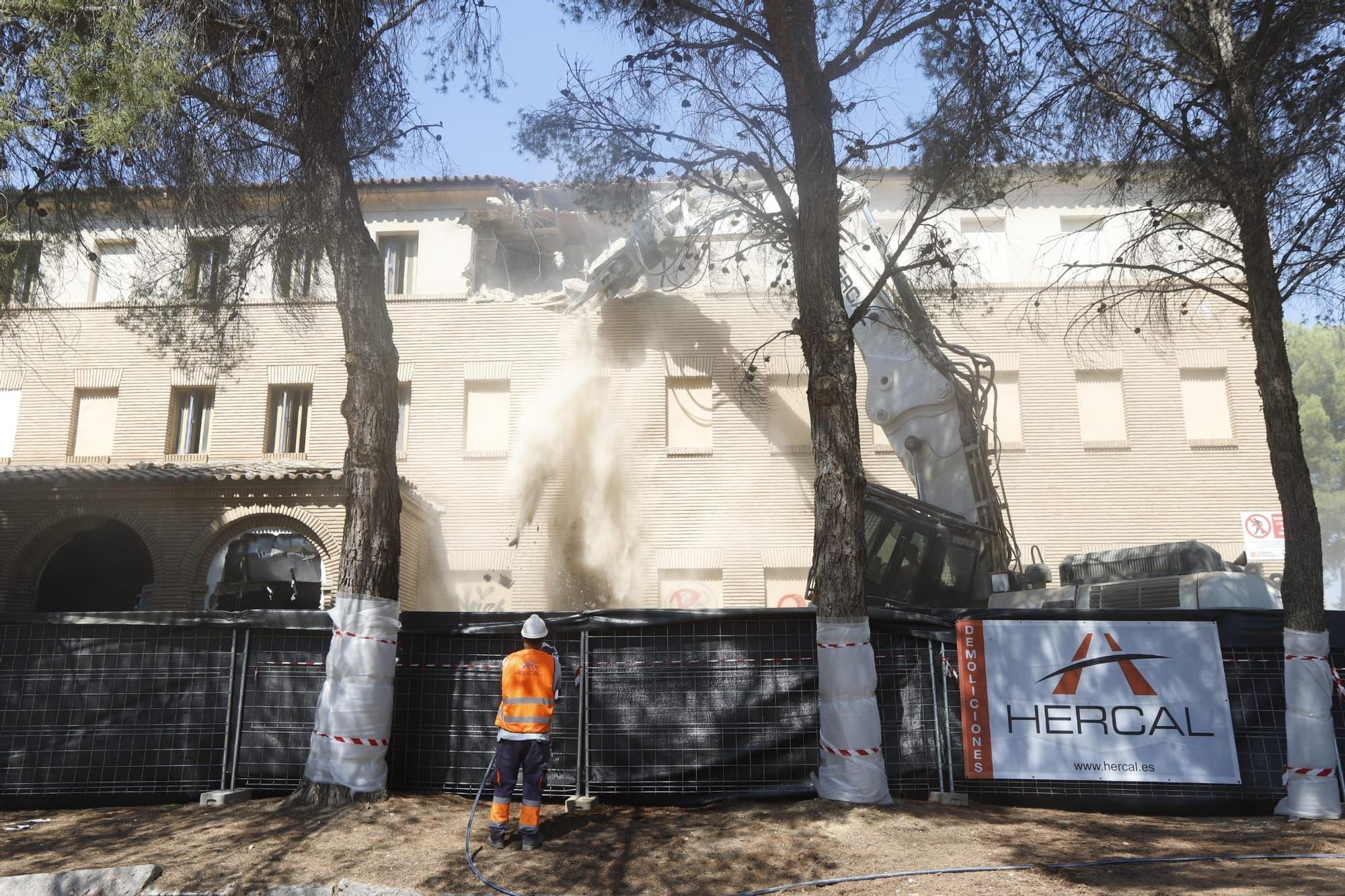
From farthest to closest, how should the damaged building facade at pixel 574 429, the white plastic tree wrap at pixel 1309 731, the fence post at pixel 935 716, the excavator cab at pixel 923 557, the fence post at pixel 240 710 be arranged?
1. the damaged building facade at pixel 574 429
2. the excavator cab at pixel 923 557
3. the fence post at pixel 240 710
4. the fence post at pixel 935 716
5. the white plastic tree wrap at pixel 1309 731

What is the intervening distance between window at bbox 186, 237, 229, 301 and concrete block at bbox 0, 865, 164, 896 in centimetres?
645

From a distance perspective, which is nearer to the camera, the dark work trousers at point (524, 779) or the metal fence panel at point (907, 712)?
the dark work trousers at point (524, 779)

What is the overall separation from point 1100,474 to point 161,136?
16.5 meters

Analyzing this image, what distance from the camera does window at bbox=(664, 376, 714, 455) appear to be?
19.7m

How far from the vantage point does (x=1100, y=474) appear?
19.0 metres

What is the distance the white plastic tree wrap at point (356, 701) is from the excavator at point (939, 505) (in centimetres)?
484

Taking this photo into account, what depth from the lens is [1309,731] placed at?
23.5ft

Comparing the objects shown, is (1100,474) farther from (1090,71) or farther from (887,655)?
(887,655)

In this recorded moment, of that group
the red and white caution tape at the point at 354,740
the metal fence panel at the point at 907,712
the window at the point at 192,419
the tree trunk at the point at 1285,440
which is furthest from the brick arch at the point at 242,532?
the tree trunk at the point at 1285,440

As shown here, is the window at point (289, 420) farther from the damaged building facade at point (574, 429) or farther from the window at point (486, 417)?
the window at point (486, 417)

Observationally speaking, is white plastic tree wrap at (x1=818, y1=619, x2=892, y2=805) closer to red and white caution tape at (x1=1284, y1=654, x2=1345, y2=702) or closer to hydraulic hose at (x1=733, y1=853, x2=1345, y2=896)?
hydraulic hose at (x1=733, y1=853, x2=1345, y2=896)

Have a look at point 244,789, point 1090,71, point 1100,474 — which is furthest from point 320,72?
point 1100,474

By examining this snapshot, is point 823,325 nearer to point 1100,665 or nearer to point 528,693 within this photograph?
point 1100,665

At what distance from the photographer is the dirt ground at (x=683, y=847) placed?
5594 millimetres
